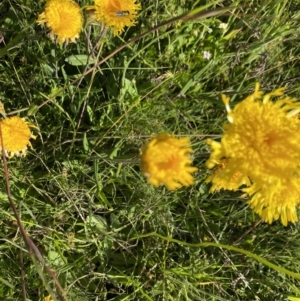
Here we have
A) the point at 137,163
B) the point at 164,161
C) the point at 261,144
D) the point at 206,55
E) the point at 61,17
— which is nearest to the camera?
the point at 164,161

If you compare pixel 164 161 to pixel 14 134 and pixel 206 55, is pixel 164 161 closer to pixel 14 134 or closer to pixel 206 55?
pixel 14 134

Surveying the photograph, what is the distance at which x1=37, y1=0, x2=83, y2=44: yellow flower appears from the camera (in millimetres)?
1019

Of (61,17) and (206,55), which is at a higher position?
(61,17)

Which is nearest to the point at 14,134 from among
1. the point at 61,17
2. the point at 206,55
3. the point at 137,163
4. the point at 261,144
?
the point at 61,17

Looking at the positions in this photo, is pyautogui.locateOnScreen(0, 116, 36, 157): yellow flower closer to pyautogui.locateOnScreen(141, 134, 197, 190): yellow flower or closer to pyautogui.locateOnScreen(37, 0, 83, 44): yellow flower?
pyautogui.locateOnScreen(37, 0, 83, 44): yellow flower

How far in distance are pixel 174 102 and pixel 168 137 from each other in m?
0.58

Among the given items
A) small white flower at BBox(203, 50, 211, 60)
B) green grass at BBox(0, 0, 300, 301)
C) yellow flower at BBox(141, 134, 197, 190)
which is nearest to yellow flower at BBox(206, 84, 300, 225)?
yellow flower at BBox(141, 134, 197, 190)

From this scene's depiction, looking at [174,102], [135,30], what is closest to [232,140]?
[174,102]

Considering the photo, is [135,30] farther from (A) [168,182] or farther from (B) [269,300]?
(B) [269,300]

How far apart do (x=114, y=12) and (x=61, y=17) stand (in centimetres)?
12

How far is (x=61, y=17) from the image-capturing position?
40.3 inches

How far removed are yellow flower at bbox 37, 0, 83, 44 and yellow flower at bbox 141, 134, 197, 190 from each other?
0.38 metres

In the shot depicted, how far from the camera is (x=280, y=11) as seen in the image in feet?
4.66

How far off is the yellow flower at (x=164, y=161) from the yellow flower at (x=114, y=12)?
0.39 m
